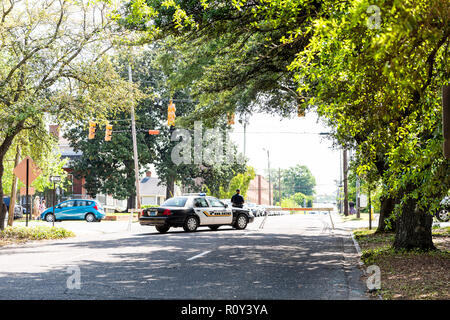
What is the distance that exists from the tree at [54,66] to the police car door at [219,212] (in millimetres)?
6137

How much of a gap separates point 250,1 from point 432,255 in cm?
661

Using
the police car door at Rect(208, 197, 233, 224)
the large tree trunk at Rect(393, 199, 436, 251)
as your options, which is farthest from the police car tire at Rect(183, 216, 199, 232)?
the large tree trunk at Rect(393, 199, 436, 251)

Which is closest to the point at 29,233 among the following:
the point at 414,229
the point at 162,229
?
the point at 162,229

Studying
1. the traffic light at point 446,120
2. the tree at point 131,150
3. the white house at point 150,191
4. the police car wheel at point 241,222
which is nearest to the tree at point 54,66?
the police car wheel at point 241,222

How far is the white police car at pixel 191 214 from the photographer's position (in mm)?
21516

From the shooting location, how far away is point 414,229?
12.3 m

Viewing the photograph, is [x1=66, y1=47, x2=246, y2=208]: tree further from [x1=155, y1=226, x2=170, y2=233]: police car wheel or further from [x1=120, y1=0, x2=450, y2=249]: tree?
[x1=120, y1=0, x2=450, y2=249]: tree

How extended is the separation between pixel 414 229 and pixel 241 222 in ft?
42.6

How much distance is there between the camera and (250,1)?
11391mm

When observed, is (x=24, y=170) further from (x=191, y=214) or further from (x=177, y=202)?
(x=191, y=214)

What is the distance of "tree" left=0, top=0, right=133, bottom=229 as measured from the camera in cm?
1836

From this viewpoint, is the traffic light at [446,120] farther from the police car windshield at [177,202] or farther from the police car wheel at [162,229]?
the police car wheel at [162,229]

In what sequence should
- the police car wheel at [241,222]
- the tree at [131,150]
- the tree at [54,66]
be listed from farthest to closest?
the tree at [131,150], the police car wheel at [241,222], the tree at [54,66]
